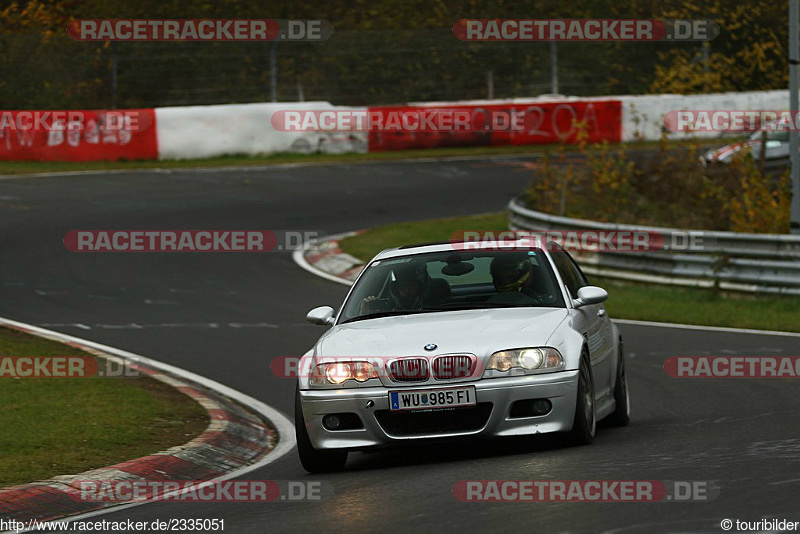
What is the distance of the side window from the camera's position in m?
9.80

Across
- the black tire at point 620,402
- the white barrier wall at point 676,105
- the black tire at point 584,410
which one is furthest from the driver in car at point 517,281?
the white barrier wall at point 676,105

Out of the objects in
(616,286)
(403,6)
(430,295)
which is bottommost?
(616,286)

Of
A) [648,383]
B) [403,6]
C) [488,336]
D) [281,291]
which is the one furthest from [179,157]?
[488,336]

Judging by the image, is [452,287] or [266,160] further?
[266,160]

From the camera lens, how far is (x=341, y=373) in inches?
335

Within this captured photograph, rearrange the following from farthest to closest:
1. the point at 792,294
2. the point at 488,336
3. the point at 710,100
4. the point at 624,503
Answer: the point at 710,100 < the point at 792,294 < the point at 488,336 < the point at 624,503

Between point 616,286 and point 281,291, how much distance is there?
14.6ft

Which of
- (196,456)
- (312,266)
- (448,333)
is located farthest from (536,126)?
(448,333)

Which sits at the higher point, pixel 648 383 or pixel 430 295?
pixel 430 295

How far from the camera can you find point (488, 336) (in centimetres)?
845

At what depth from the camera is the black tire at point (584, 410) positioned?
840 centimetres

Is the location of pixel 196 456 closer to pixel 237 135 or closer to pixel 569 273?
pixel 569 273

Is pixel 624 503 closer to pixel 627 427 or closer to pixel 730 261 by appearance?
pixel 627 427

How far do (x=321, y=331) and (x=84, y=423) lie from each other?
576 centimetres
